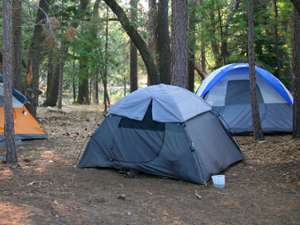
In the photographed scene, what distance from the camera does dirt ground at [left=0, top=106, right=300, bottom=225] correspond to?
532cm

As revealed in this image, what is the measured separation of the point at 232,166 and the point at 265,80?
3642 millimetres

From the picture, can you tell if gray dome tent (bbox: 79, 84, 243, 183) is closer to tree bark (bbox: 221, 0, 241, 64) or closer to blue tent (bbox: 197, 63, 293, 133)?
blue tent (bbox: 197, 63, 293, 133)

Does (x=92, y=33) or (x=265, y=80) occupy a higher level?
(x=92, y=33)

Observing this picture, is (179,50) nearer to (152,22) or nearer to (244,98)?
(244,98)

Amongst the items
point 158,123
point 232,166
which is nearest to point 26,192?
point 158,123

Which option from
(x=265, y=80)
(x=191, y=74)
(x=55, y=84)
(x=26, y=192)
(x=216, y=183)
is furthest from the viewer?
(x=55, y=84)

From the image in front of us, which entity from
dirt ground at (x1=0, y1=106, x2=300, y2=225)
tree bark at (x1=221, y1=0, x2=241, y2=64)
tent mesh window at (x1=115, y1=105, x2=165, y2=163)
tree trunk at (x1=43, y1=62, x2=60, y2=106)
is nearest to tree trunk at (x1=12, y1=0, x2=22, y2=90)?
dirt ground at (x1=0, y1=106, x2=300, y2=225)

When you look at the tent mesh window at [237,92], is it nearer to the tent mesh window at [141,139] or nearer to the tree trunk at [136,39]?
the tree trunk at [136,39]

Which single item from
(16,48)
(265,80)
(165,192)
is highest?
(16,48)

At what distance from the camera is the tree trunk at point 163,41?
14912 mm

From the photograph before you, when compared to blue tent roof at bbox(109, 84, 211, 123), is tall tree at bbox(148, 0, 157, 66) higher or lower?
higher

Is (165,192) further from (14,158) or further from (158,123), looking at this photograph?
(14,158)

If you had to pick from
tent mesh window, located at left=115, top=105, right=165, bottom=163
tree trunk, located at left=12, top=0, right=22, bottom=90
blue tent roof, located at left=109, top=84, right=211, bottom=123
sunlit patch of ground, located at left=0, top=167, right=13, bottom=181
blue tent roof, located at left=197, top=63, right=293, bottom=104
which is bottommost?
sunlit patch of ground, located at left=0, top=167, right=13, bottom=181

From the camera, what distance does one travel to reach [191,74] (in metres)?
17.4
